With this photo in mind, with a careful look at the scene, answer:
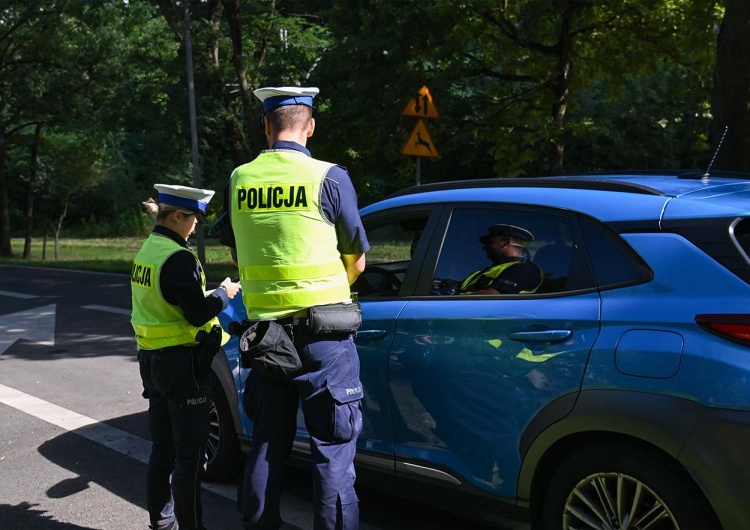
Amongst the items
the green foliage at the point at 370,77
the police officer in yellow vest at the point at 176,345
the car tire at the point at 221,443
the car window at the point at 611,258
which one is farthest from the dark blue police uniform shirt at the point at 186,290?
the green foliage at the point at 370,77

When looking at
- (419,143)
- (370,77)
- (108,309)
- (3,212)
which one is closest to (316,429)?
(419,143)

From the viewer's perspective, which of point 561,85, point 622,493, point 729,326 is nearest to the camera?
point 729,326

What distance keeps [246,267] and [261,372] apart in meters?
0.41

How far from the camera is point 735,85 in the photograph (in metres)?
8.34

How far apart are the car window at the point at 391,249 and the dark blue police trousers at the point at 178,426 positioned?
951 mm

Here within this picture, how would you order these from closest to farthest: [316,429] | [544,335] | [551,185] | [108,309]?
[316,429], [544,335], [551,185], [108,309]

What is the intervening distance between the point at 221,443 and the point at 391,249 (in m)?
1.48

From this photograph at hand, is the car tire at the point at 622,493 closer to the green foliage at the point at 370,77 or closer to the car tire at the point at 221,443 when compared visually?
the car tire at the point at 221,443

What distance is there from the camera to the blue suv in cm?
258

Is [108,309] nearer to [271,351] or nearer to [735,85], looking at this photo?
[735,85]

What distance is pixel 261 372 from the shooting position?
292 centimetres

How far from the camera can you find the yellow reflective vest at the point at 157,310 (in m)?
3.48

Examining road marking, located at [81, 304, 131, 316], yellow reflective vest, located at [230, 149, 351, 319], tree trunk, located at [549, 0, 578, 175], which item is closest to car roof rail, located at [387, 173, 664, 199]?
yellow reflective vest, located at [230, 149, 351, 319]

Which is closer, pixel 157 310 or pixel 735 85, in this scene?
pixel 157 310
